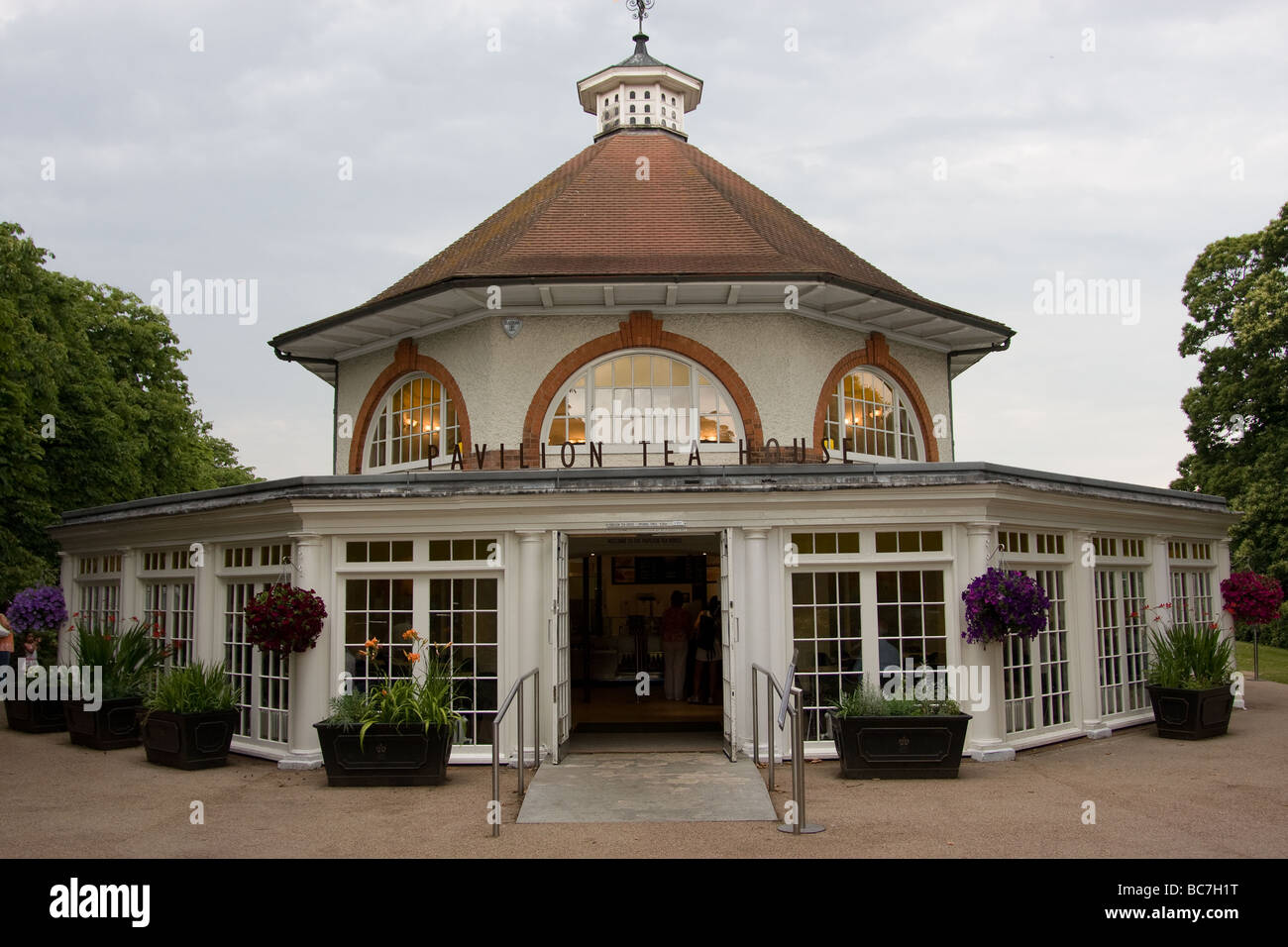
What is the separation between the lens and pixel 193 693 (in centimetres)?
1005

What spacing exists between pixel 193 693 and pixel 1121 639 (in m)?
10.6

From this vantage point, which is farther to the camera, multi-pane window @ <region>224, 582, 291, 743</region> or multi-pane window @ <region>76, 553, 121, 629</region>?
multi-pane window @ <region>76, 553, 121, 629</region>

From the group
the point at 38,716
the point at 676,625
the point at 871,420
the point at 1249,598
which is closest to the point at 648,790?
the point at 676,625

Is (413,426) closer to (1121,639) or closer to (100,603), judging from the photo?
(100,603)

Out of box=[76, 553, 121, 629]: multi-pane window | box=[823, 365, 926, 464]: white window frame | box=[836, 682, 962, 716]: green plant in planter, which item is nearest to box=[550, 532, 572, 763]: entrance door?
box=[836, 682, 962, 716]: green plant in planter

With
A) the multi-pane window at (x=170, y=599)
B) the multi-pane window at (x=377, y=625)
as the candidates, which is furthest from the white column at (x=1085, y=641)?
the multi-pane window at (x=170, y=599)

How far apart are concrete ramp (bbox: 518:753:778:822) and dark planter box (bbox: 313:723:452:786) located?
0.98 metres

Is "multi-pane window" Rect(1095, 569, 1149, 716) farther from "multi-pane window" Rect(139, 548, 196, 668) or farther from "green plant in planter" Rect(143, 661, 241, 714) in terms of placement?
"multi-pane window" Rect(139, 548, 196, 668)

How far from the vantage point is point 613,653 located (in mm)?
16703

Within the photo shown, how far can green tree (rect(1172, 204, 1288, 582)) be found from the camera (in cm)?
2328

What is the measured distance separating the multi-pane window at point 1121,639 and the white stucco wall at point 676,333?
14.2 feet

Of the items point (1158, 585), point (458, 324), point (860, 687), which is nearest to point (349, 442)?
point (458, 324)

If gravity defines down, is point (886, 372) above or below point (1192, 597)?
above

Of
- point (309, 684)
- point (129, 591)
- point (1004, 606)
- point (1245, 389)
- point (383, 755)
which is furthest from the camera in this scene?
point (1245, 389)
